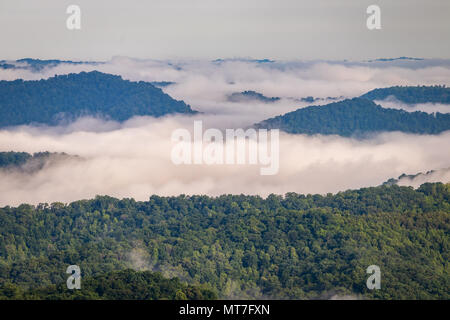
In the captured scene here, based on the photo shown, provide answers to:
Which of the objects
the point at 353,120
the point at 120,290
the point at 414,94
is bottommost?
the point at 120,290

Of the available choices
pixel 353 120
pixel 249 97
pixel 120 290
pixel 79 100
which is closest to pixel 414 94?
pixel 353 120

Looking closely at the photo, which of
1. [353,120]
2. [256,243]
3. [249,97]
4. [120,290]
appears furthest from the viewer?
[249,97]

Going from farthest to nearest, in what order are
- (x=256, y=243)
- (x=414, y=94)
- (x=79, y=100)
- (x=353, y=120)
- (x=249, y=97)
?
(x=249, y=97) < (x=414, y=94) < (x=79, y=100) < (x=353, y=120) < (x=256, y=243)

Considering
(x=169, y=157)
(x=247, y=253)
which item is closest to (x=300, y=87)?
(x=169, y=157)

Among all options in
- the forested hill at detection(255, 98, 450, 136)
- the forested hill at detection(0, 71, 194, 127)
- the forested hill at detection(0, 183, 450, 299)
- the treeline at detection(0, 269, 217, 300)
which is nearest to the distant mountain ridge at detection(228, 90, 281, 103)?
the forested hill at detection(0, 71, 194, 127)

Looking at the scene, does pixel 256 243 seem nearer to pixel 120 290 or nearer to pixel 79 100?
pixel 120 290

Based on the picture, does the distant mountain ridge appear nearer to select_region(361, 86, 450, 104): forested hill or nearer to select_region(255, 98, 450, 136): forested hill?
select_region(361, 86, 450, 104): forested hill
